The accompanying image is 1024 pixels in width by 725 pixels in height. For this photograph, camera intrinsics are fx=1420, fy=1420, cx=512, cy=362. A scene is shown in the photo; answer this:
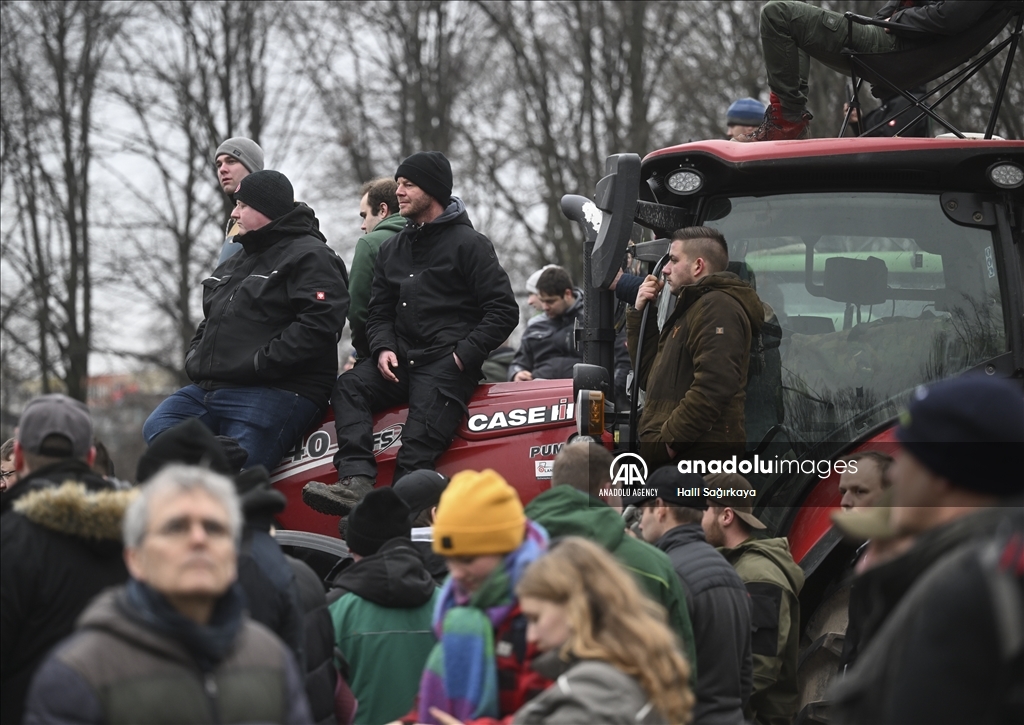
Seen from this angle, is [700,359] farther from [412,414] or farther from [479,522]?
[479,522]

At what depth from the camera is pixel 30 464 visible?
3.99 meters

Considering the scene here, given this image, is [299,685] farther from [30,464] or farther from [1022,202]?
[1022,202]

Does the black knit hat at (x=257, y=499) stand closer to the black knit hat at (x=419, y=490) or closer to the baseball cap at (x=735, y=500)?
the black knit hat at (x=419, y=490)

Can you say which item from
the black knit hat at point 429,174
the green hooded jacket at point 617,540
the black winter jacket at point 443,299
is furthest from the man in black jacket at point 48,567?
the black knit hat at point 429,174

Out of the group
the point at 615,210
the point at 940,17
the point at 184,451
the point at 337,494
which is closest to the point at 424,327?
the point at 337,494

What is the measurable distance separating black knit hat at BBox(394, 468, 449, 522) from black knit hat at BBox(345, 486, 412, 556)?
68 centimetres

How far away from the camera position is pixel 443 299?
6559 millimetres

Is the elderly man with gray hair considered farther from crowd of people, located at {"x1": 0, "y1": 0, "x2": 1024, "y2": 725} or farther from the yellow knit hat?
the yellow knit hat

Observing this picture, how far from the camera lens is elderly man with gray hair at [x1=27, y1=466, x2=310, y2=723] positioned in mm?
2895

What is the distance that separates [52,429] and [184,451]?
371mm

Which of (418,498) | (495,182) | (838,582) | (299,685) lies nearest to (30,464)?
(299,685)

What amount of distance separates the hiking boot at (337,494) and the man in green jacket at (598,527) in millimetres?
1583

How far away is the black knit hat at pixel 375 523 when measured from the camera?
16.2 feet

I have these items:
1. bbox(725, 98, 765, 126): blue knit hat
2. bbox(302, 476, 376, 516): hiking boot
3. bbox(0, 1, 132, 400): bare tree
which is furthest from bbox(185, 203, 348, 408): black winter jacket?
bbox(0, 1, 132, 400): bare tree
